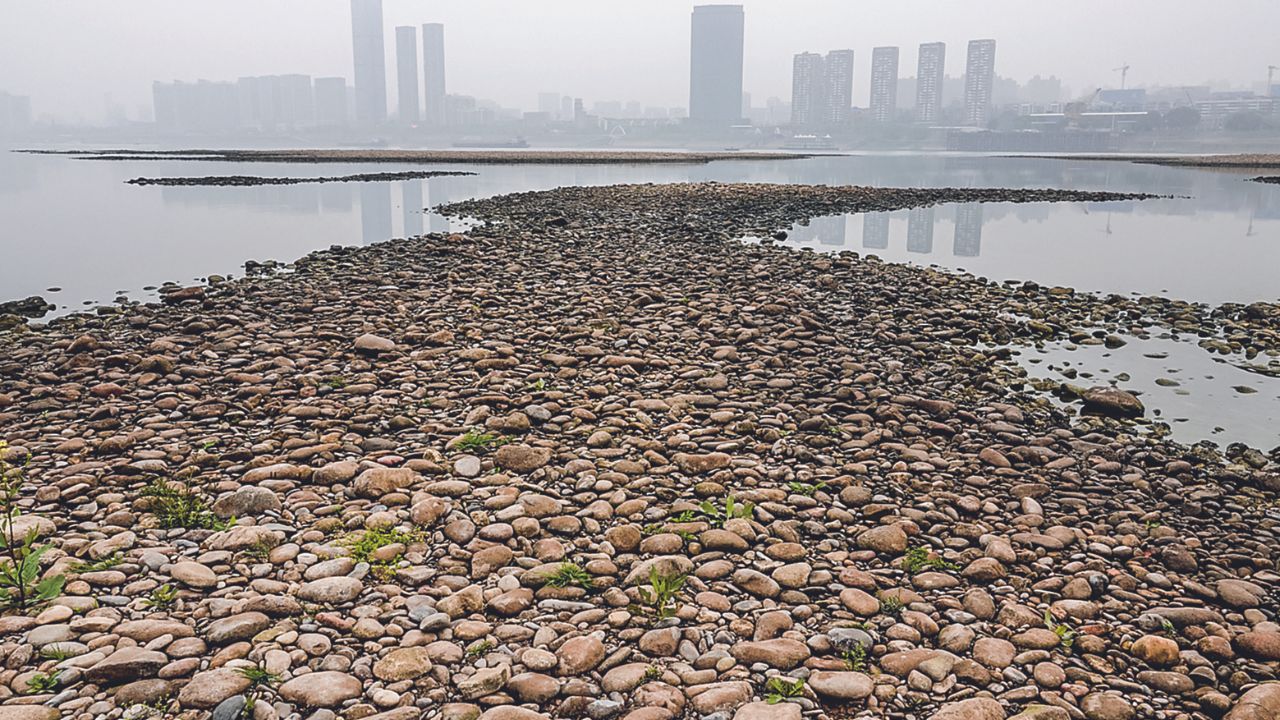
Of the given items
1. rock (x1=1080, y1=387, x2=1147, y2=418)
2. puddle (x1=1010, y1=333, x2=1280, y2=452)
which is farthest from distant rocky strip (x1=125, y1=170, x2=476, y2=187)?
rock (x1=1080, y1=387, x2=1147, y2=418)

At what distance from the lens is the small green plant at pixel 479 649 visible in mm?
4457

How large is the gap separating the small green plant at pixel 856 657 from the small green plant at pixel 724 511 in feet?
5.34

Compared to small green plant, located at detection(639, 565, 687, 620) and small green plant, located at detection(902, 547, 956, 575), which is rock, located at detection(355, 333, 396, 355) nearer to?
small green plant, located at detection(639, 565, 687, 620)

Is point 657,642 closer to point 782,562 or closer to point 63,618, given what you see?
point 782,562

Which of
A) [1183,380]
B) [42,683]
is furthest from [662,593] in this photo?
[1183,380]

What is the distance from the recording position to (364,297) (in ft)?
46.7

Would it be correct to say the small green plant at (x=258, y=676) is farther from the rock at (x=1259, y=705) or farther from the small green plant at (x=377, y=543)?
the rock at (x=1259, y=705)

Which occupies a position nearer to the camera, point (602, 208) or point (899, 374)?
point (899, 374)

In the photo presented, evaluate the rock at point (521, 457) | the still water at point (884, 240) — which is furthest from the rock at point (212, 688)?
the still water at point (884, 240)

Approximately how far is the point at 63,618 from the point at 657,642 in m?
3.35

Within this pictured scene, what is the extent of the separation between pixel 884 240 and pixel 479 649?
2446 centimetres

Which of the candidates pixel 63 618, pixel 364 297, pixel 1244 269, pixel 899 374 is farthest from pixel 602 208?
pixel 63 618

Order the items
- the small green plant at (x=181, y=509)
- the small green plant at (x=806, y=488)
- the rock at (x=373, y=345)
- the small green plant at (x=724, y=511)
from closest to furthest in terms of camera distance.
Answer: the small green plant at (x=181, y=509), the small green plant at (x=724, y=511), the small green plant at (x=806, y=488), the rock at (x=373, y=345)

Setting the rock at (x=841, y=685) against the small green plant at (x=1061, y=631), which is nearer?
the rock at (x=841, y=685)
